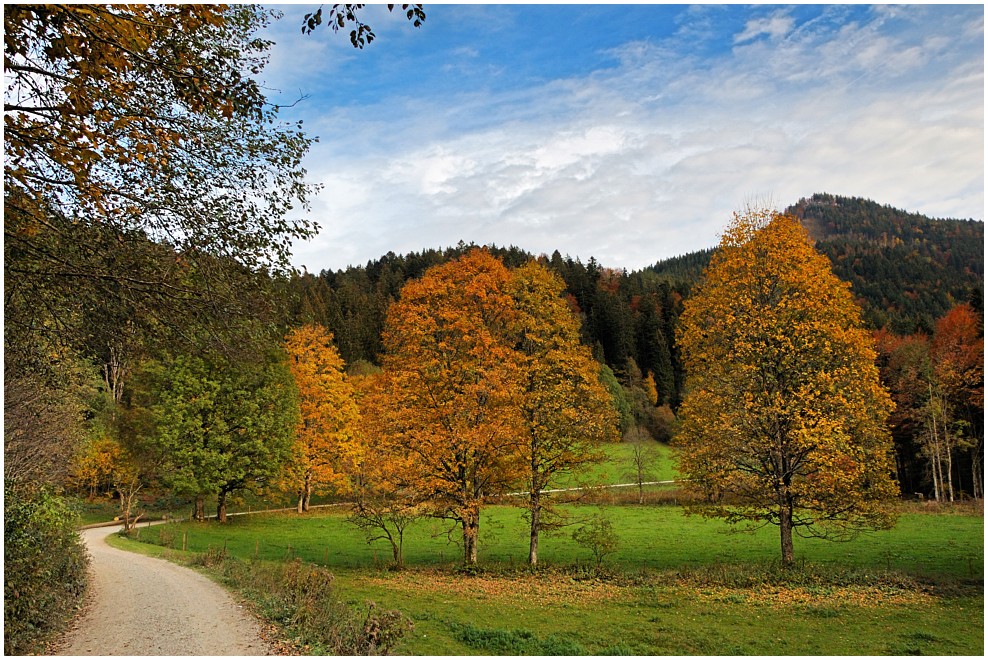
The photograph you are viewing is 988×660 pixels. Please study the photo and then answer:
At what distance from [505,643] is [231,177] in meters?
8.93

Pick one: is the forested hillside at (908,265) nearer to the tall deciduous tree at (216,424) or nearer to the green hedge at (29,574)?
the tall deciduous tree at (216,424)

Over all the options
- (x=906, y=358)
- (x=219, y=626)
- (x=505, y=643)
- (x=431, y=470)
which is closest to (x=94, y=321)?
(x=219, y=626)

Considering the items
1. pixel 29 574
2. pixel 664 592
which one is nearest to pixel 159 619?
pixel 29 574

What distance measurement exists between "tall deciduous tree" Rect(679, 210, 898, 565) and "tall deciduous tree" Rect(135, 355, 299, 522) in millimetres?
21546

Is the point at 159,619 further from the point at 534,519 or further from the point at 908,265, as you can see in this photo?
the point at 908,265

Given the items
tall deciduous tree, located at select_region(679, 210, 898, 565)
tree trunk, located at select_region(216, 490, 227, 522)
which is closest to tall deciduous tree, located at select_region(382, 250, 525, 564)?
tall deciduous tree, located at select_region(679, 210, 898, 565)

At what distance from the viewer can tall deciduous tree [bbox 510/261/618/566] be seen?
1892cm

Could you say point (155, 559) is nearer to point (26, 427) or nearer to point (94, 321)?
point (26, 427)

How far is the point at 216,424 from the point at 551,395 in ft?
65.0

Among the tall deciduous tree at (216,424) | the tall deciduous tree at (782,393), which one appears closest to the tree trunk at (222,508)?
the tall deciduous tree at (216,424)

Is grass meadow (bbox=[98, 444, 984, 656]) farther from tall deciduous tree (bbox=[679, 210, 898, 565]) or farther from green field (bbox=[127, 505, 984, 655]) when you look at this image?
tall deciduous tree (bbox=[679, 210, 898, 565])

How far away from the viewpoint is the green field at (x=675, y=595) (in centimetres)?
1125

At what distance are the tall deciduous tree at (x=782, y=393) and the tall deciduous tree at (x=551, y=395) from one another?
2832mm

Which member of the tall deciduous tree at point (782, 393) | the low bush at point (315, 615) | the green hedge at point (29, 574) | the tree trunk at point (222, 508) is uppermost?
the tall deciduous tree at point (782, 393)
